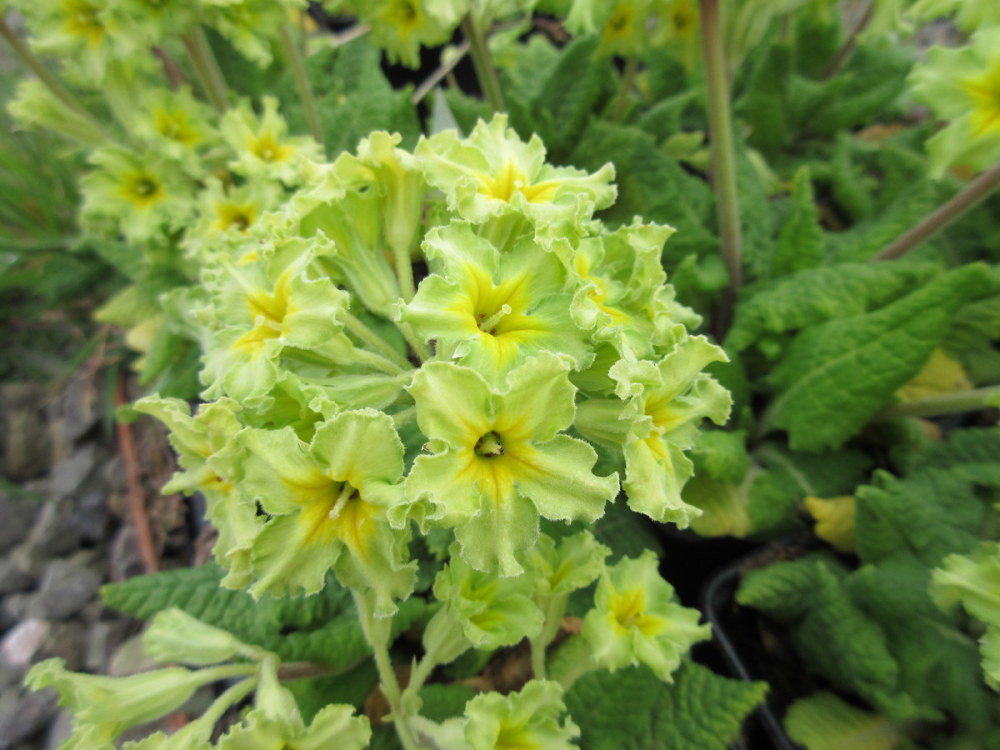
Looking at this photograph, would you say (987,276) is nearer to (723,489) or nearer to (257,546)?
(723,489)

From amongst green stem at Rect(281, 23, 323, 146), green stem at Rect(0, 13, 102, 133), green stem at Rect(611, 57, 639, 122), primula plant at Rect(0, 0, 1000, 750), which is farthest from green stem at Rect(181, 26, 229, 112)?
green stem at Rect(611, 57, 639, 122)

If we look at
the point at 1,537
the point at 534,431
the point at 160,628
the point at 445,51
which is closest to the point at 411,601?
the point at 160,628

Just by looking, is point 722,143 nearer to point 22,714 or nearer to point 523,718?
point 523,718

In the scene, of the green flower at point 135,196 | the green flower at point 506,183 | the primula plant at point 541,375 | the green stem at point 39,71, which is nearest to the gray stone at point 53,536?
the primula plant at point 541,375

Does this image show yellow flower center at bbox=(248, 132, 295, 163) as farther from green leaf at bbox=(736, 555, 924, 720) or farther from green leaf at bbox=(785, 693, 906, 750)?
green leaf at bbox=(785, 693, 906, 750)

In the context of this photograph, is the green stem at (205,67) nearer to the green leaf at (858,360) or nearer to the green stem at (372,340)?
the green stem at (372,340)
